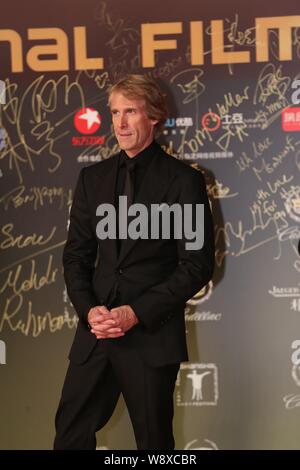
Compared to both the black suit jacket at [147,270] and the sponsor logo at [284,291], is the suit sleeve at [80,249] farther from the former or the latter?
the sponsor logo at [284,291]

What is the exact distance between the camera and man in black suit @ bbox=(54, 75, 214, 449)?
8.05 feet

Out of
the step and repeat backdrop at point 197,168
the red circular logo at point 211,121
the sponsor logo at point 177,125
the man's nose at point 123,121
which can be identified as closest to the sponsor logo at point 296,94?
the step and repeat backdrop at point 197,168

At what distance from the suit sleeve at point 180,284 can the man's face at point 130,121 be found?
276mm

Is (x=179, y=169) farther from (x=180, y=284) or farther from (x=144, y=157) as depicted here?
(x=180, y=284)

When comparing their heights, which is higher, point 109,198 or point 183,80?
point 183,80

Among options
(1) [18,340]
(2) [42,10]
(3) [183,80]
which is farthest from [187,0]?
(1) [18,340]

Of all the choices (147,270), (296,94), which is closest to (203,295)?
(147,270)

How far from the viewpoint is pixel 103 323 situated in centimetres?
243

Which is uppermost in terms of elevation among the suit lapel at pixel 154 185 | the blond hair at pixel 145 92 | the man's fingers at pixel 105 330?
the blond hair at pixel 145 92

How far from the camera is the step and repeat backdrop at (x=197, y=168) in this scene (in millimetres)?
2926

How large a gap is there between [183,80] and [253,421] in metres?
1.71

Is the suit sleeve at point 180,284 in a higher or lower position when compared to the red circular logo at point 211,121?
lower
